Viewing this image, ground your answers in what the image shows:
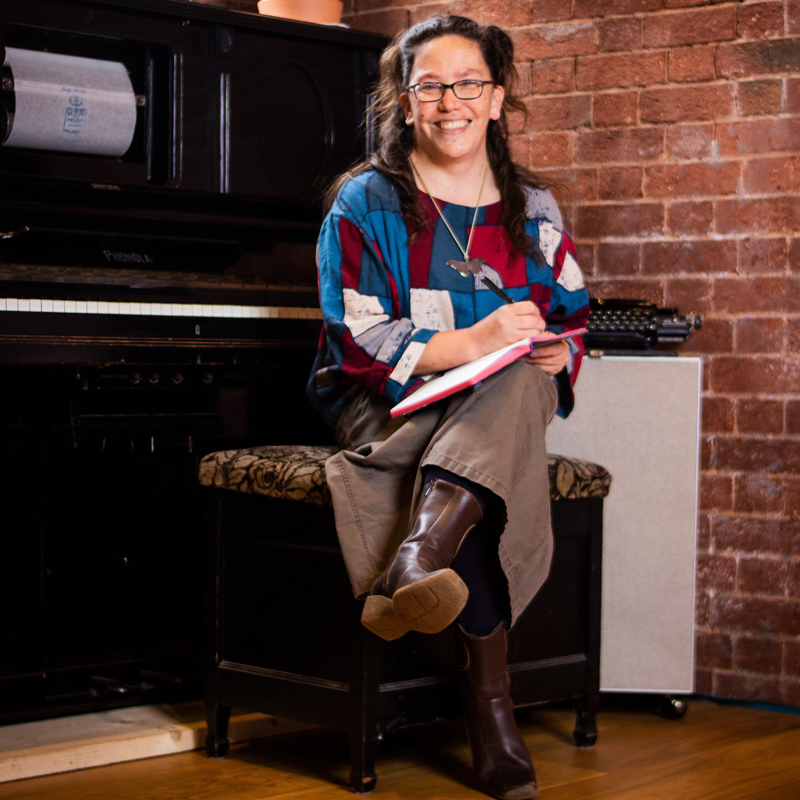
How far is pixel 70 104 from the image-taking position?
2014 millimetres

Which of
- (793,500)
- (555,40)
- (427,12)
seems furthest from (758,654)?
(427,12)

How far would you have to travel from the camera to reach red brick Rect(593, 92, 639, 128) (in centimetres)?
233

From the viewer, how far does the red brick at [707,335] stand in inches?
89.9

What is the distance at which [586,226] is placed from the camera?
2.39 metres

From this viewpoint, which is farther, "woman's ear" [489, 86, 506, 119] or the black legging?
"woman's ear" [489, 86, 506, 119]

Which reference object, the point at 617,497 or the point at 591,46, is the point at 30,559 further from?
the point at 591,46

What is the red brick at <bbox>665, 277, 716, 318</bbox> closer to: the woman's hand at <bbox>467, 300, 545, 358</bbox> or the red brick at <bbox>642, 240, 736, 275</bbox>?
the red brick at <bbox>642, 240, 736, 275</bbox>

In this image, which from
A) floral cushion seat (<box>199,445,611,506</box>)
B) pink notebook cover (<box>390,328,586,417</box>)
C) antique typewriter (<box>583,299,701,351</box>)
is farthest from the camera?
antique typewriter (<box>583,299,701,351</box>)

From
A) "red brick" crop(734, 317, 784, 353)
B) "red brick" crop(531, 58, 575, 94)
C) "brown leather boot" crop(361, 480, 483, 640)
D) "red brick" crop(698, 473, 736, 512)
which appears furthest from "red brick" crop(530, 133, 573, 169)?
"brown leather boot" crop(361, 480, 483, 640)

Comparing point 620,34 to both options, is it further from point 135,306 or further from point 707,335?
point 135,306

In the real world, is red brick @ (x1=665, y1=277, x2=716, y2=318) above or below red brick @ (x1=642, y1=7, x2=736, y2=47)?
below

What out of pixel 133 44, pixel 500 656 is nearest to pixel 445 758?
pixel 500 656

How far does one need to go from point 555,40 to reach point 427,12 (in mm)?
361

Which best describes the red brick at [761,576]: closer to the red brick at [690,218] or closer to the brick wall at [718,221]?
the brick wall at [718,221]
